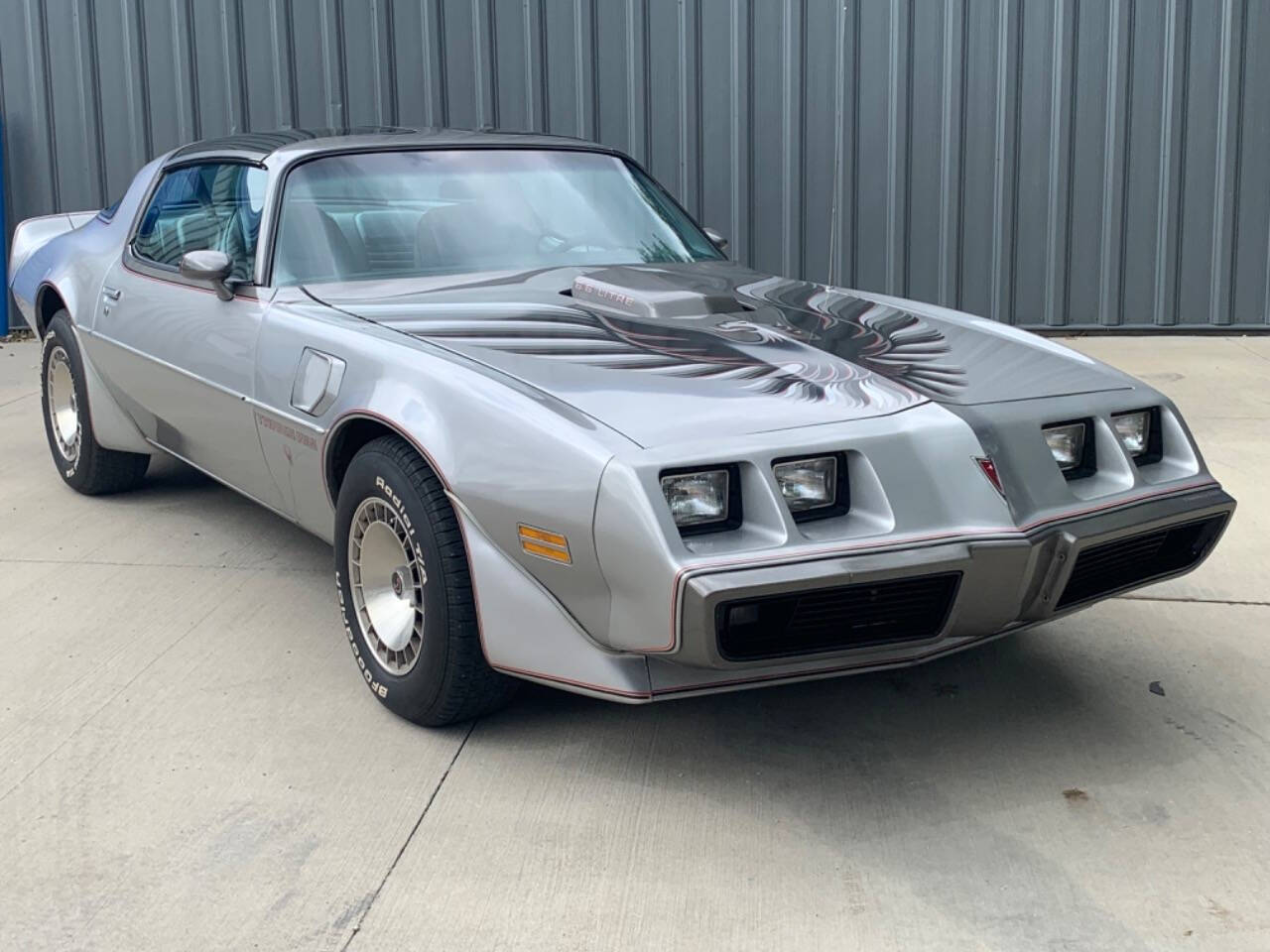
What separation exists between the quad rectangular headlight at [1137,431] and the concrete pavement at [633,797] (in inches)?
25.7

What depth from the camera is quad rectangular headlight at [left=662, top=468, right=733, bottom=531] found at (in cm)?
280

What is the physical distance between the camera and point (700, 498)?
2826 mm

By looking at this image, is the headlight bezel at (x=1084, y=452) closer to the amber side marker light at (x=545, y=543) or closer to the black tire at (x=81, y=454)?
the amber side marker light at (x=545, y=543)

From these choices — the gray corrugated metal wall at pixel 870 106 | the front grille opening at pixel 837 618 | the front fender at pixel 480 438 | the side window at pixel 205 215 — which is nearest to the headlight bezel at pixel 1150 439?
the front grille opening at pixel 837 618

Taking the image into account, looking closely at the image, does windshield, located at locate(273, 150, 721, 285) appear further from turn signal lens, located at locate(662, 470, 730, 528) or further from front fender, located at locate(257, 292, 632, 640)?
turn signal lens, located at locate(662, 470, 730, 528)

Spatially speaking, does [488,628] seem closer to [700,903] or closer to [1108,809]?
[700,903]

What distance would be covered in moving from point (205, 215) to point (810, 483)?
104 inches

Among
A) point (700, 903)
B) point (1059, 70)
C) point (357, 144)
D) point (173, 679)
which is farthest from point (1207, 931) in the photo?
point (1059, 70)

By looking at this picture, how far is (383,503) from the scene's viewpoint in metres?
3.38

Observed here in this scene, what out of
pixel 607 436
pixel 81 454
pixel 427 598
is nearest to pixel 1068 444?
pixel 607 436

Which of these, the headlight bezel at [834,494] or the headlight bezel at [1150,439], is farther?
the headlight bezel at [1150,439]

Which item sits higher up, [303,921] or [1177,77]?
[1177,77]

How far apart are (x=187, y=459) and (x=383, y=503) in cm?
165

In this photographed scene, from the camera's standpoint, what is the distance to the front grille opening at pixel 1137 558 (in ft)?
10.1
